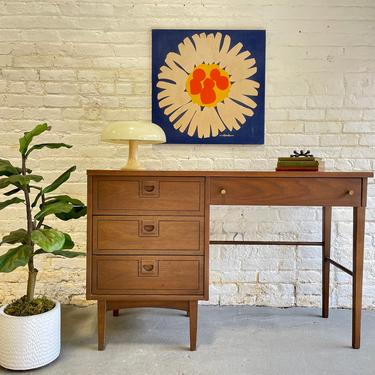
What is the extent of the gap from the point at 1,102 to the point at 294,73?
1824 millimetres

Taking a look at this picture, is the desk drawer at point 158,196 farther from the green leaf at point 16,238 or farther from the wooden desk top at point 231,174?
the green leaf at point 16,238

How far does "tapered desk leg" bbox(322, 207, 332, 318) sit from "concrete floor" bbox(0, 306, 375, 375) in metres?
0.09

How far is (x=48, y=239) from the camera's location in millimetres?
1479

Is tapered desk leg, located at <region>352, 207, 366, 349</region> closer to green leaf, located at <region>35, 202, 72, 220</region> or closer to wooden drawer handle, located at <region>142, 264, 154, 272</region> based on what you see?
wooden drawer handle, located at <region>142, 264, 154, 272</region>

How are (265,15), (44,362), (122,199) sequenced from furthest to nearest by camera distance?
(265,15) → (122,199) → (44,362)

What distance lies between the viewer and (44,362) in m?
1.53

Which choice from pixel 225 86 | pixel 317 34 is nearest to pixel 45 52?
pixel 225 86

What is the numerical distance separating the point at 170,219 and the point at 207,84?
0.97m

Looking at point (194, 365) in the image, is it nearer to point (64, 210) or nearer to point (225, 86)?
point (64, 210)

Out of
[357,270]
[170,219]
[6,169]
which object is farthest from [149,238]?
[357,270]

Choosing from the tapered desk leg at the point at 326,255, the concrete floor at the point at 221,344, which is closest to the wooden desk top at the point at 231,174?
the tapered desk leg at the point at 326,255

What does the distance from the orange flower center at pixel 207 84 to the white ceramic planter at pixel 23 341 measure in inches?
57.7

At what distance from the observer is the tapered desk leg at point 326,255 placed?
2096mm

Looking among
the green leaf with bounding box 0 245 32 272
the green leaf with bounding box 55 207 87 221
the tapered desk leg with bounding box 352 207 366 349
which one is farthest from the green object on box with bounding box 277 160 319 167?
the green leaf with bounding box 0 245 32 272
